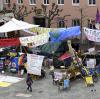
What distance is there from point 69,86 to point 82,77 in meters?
1.78

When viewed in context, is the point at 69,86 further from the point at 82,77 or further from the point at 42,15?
the point at 42,15

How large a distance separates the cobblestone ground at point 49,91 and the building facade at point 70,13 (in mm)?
13673

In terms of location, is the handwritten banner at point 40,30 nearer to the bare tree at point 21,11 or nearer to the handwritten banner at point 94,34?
the handwritten banner at point 94,34

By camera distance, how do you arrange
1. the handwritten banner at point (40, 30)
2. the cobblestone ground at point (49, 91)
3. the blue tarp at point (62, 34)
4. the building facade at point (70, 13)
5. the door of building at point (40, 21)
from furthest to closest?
1. the door of building at point (40, 21)
2. the building facade at point (70, 13)
3. the handwritten banner at point (40, 30)
4. the blue tarp at point (62, 34)
5. the cobblestone ground at point (49, 91)

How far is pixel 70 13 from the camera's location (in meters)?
44.6

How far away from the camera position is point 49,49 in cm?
3641

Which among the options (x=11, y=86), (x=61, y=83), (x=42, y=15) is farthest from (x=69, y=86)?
(x=42, y=15)

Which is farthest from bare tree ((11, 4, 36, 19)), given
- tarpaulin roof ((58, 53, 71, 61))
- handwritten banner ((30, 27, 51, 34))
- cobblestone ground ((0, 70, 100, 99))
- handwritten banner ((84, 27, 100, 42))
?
cobblestone ground ((0, 70, 100, 99))

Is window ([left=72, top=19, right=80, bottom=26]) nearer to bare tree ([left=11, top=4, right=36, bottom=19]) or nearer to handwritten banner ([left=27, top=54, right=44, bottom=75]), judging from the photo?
bare tree ([left=11, top=4, right=36, bottom=19])

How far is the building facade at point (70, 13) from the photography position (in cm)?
4306

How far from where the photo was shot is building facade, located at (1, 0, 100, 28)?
141ft

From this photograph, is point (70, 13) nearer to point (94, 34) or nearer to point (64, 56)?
point (94, 34)

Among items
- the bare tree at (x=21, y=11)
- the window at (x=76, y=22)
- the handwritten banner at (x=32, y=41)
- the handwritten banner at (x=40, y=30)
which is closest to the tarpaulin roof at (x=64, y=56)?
the handwritten banner at (x=32, y=41)

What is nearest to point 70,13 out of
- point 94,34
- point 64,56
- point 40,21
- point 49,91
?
point 40,21
